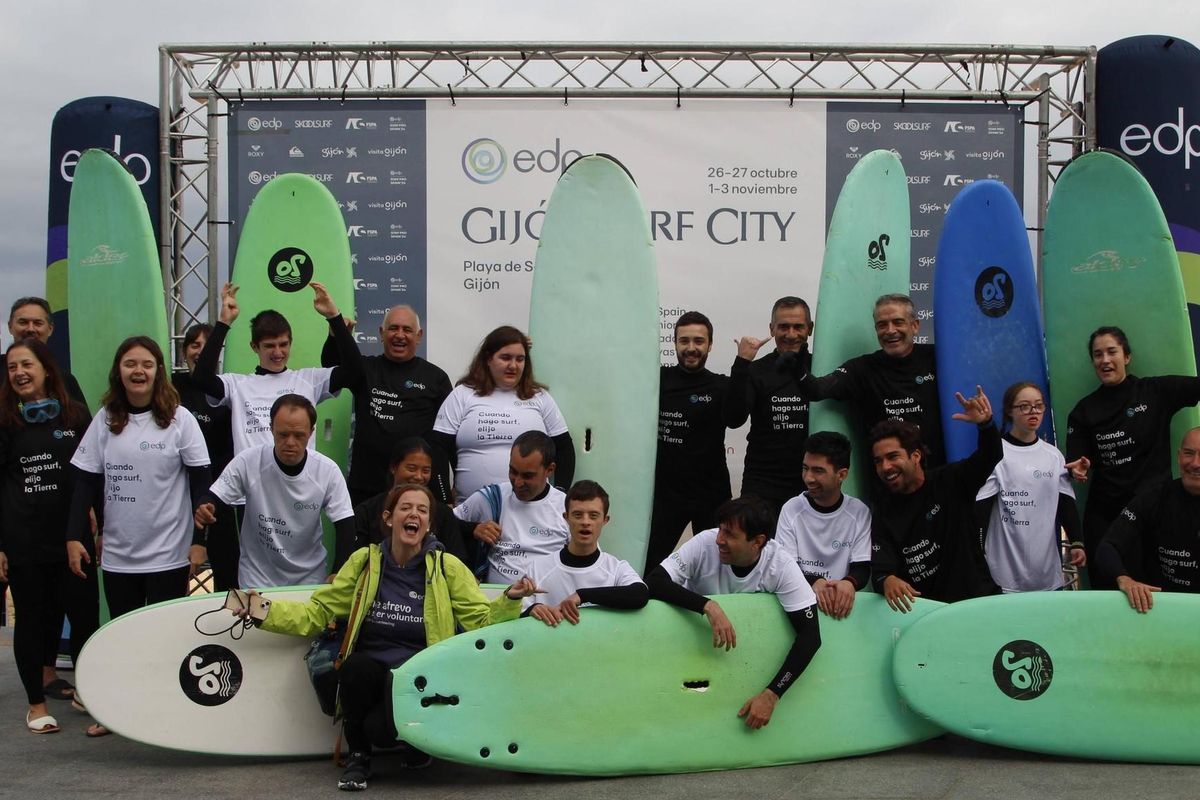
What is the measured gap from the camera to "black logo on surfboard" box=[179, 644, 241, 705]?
315 cm

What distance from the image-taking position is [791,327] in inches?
158

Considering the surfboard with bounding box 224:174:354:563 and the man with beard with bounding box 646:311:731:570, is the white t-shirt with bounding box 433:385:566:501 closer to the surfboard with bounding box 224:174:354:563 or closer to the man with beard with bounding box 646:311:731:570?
the man with beard with bounding box 646:311:731:570

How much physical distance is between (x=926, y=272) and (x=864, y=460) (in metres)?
2.44

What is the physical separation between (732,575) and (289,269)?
2404 mm

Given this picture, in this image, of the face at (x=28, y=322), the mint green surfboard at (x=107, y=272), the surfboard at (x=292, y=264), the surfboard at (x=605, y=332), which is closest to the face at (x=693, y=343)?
the surfboard at (x=605, y=332)

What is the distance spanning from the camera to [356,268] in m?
6.15

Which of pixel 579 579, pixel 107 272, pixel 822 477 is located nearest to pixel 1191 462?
pixel 822 477

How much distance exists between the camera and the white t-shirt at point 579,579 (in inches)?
124

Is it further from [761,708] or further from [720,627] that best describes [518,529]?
[761,708]

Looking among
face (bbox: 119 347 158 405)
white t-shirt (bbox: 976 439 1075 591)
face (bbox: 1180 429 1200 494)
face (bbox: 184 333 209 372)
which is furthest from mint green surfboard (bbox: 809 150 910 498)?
face (bbox: 184 333 209 372)

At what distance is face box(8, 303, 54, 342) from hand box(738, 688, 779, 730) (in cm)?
264

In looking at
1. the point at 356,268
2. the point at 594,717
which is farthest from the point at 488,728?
the point at 356,268

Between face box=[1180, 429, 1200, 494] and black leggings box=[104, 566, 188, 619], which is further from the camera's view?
black leggings box=[104, 566, 188, 619]

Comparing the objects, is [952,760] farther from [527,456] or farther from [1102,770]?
[527,456]
